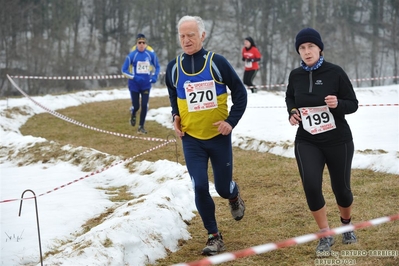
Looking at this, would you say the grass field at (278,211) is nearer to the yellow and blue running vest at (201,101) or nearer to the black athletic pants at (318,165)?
the black athletic pants at (318,165)

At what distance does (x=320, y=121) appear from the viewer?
511 cm

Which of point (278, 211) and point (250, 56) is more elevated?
point (250, 56)

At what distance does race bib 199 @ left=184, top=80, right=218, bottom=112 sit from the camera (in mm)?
5387

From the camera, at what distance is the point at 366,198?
7.32 m

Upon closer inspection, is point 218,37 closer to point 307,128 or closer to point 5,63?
point 5,63

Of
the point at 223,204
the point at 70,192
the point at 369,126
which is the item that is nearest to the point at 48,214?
the point at 70,192

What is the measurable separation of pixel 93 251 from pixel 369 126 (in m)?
9.29

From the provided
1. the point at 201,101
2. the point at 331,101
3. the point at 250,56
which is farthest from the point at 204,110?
the point at 250,56

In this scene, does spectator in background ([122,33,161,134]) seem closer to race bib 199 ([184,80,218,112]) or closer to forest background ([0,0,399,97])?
race bib 199 ([184,80,218,112])

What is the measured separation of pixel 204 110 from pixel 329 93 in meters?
1.08

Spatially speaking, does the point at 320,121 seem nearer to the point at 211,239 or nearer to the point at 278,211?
the point at 211,239

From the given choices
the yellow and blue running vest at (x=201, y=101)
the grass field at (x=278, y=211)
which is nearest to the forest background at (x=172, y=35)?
the grass field at (x=278, y=211)

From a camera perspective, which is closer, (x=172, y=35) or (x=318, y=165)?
(x=318, y=165)

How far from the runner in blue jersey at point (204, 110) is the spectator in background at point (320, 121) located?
0.64m
